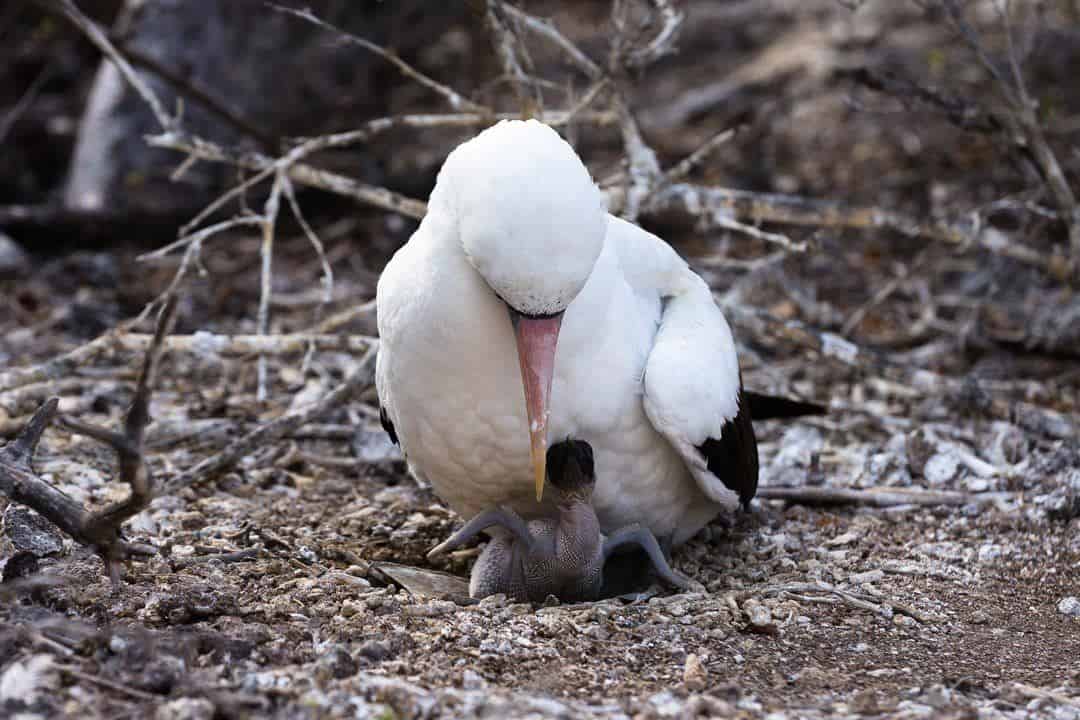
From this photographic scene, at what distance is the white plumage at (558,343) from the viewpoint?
3.21 m

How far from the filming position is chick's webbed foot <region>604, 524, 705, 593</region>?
13.1 feet

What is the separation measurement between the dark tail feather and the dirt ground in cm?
28

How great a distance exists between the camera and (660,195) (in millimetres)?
5496

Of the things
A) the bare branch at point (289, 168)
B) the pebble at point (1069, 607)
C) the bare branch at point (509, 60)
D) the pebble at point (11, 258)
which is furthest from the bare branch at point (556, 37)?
the pebble at point (11, 258)

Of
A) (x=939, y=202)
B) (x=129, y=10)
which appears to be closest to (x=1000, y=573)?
(x=939, y=202)

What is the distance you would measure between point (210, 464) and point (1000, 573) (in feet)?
8.78

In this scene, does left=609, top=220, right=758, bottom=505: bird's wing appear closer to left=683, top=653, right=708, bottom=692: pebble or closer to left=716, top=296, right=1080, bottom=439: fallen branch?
left=683, top=653, right=708, bottom=692: pebble

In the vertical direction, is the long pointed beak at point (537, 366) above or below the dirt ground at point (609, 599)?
above

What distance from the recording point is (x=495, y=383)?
3.61 meters

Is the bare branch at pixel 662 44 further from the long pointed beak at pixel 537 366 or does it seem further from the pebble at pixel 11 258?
the pebble at pixel 11 258

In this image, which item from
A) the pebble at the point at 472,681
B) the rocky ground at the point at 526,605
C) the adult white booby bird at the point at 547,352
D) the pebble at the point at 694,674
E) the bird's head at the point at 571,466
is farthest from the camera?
the bird's head at the point at 571,466

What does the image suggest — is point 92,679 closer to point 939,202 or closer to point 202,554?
point 202,554

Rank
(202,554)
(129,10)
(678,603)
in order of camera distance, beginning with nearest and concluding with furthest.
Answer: (678,603)
(202,554)
(129,10)

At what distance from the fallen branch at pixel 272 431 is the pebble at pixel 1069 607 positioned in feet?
8.40
